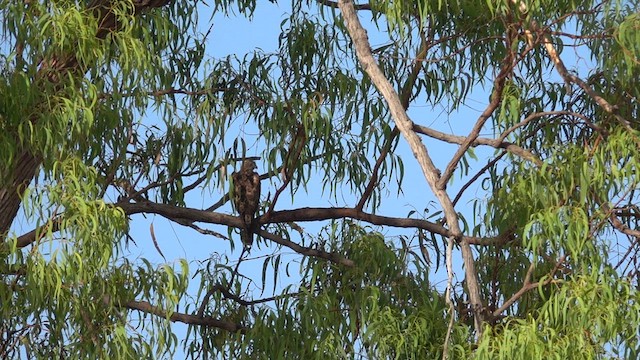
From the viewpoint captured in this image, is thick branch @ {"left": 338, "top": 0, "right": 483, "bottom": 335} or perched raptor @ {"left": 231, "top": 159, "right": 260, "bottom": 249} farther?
perched raptor @ {"left": 231, "top": 159, "right": 260, "bottom": 249}

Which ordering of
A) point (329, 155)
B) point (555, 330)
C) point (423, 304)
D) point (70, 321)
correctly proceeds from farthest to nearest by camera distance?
point (329, 155) < point (423, 304) < point (70, 321) < point (555, 330)

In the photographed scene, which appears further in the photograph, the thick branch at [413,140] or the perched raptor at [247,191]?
the perched raptor at [247,191]

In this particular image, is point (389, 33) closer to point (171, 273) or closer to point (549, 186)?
point (549, 186)

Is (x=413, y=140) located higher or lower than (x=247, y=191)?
lower

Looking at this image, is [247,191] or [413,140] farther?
[247,191]

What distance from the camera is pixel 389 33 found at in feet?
17.5

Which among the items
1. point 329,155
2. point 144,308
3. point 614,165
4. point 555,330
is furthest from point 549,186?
point 144,308

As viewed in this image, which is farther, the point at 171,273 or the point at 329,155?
the point at 329,155

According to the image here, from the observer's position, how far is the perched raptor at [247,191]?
5.62 m

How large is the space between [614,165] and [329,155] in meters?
1.35

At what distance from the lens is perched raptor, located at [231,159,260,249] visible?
5625 mm

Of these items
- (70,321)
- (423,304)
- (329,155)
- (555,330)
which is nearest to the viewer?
(555,330)

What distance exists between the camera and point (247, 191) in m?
5.65

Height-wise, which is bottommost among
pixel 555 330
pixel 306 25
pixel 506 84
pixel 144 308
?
pixel 555 330
